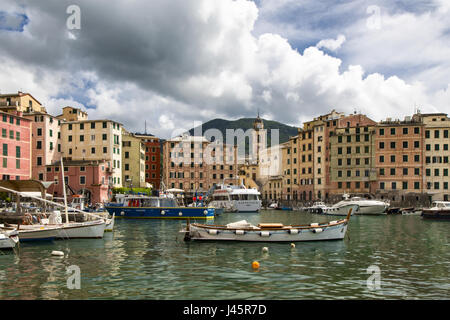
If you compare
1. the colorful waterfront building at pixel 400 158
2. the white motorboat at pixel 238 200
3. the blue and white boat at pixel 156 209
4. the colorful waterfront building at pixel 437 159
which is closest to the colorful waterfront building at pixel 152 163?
the white motorboat at pixel 238 200

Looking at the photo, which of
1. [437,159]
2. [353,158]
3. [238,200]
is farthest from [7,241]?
[437,159]

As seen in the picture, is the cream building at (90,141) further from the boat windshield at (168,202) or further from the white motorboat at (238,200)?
the boat windshield at (168,202)

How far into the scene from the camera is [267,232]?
28312 millimetres

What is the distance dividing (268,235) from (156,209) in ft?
98.0

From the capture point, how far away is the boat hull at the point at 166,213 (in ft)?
180

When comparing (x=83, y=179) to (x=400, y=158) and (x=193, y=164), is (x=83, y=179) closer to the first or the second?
(x=193, y=164)

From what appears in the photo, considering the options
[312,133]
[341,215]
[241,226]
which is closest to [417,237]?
[241,226]

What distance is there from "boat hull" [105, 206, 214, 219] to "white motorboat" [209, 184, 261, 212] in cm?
2391

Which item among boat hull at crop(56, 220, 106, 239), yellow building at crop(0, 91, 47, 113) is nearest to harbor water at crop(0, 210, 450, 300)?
boat hull at crop(56, 220, 106, 239)

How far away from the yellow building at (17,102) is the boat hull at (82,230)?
195 feet

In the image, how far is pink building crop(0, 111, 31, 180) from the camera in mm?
67938

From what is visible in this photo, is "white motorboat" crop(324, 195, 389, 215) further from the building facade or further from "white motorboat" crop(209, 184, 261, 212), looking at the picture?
the building facade

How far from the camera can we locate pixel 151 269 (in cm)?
1997
